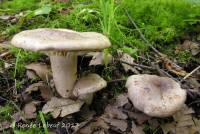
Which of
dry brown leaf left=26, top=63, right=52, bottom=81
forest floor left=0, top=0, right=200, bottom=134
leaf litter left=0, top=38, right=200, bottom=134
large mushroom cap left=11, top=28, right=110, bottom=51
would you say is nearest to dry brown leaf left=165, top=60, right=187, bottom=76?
forest floor left=0, top=0, right=200, bottom=134

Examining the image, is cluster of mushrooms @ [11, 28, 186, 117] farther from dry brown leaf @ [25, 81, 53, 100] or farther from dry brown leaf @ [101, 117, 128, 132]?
dry brown leaf @ [101, 117, 128, 132]

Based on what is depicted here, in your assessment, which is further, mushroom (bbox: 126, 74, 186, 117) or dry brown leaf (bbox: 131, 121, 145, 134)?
dry brown leaf (bbox: 131, 121, 145, 134)

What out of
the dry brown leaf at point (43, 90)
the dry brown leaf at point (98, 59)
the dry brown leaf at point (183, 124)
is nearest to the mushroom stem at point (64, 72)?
the dry brown leaf at point (43, 90)

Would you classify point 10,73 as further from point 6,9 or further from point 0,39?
point 6,9

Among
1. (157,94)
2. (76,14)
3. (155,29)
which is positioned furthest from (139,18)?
(157,94)

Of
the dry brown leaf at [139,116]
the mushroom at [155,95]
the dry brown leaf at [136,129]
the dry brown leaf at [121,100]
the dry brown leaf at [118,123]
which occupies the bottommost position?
the dry brown leaf at [136,129]

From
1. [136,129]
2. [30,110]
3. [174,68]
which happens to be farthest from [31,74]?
[174,68]

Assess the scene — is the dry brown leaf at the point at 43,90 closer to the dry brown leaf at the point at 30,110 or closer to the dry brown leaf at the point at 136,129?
the dry brown leaf at the point at 30,110
